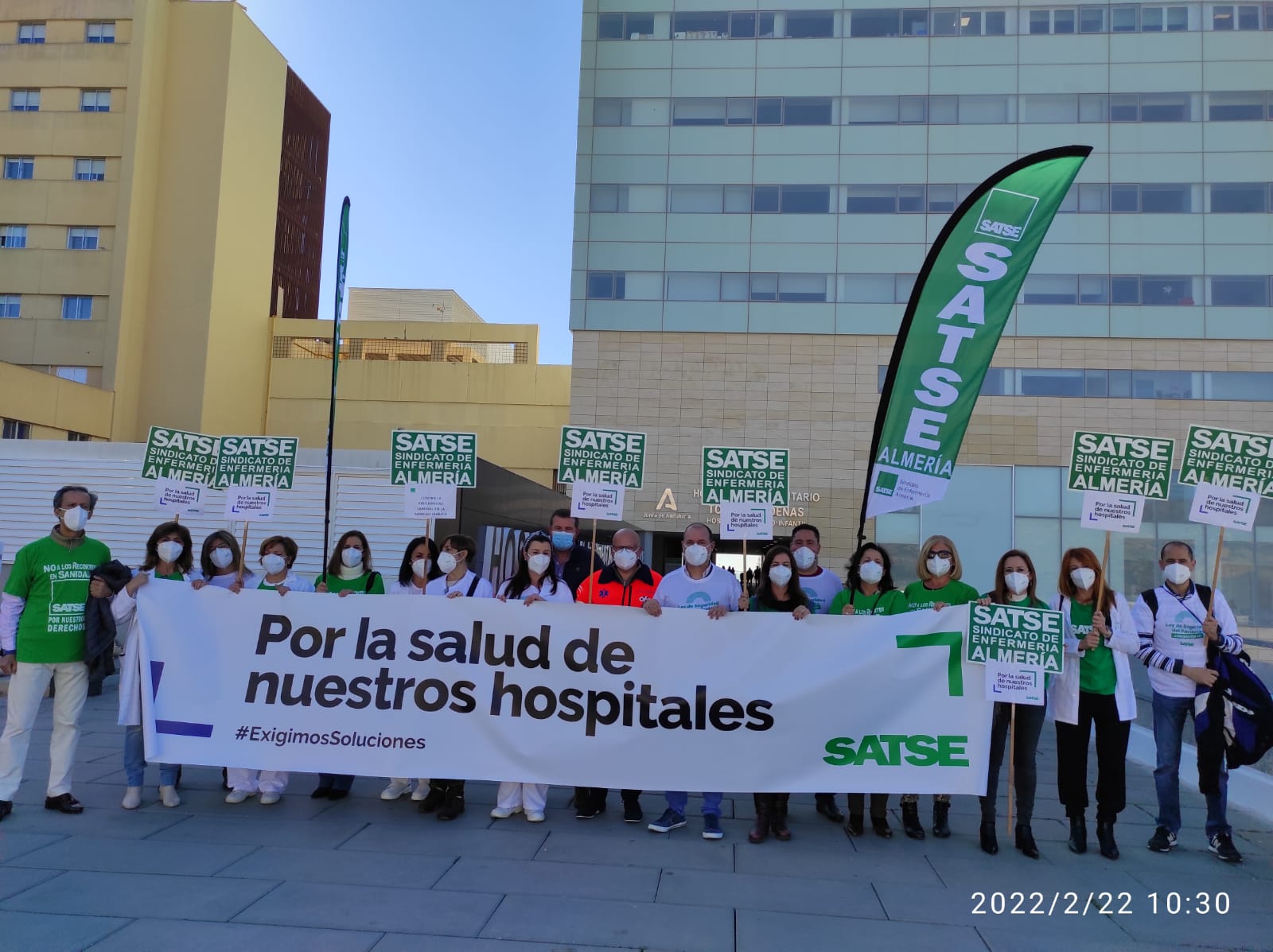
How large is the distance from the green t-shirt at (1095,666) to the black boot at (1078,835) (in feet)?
2.75

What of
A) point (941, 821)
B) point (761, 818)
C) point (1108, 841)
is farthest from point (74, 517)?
point (1108, 841)

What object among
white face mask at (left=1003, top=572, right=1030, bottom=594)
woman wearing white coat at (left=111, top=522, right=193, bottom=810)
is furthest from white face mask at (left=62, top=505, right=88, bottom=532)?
white face mask at (left=1003, top=572, right=1030, bottom=594)

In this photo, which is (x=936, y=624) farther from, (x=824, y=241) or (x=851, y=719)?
(x=824, y=241)

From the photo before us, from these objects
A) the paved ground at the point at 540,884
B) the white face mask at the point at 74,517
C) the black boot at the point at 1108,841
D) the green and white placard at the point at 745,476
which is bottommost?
the paved ground at the point at 540,884

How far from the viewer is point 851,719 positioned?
20.6 feet

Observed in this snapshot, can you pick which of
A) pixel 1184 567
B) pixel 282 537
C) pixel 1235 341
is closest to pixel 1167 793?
pixel 1184 567

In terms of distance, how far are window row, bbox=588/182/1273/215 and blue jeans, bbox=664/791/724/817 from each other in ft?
93.5

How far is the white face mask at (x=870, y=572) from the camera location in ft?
22.0

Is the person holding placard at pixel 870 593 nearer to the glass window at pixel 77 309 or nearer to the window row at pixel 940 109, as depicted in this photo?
the window row at pixel 940 109

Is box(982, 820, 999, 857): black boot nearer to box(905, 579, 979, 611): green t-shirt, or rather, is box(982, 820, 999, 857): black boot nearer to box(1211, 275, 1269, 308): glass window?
box(905, 579, 979, 611): green t-shirt

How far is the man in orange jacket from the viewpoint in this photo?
654 cm

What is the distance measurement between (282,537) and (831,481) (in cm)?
2649

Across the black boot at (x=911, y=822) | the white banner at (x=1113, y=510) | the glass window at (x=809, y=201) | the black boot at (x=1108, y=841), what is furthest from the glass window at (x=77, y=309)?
the black boot at (x=1108, y=841)
